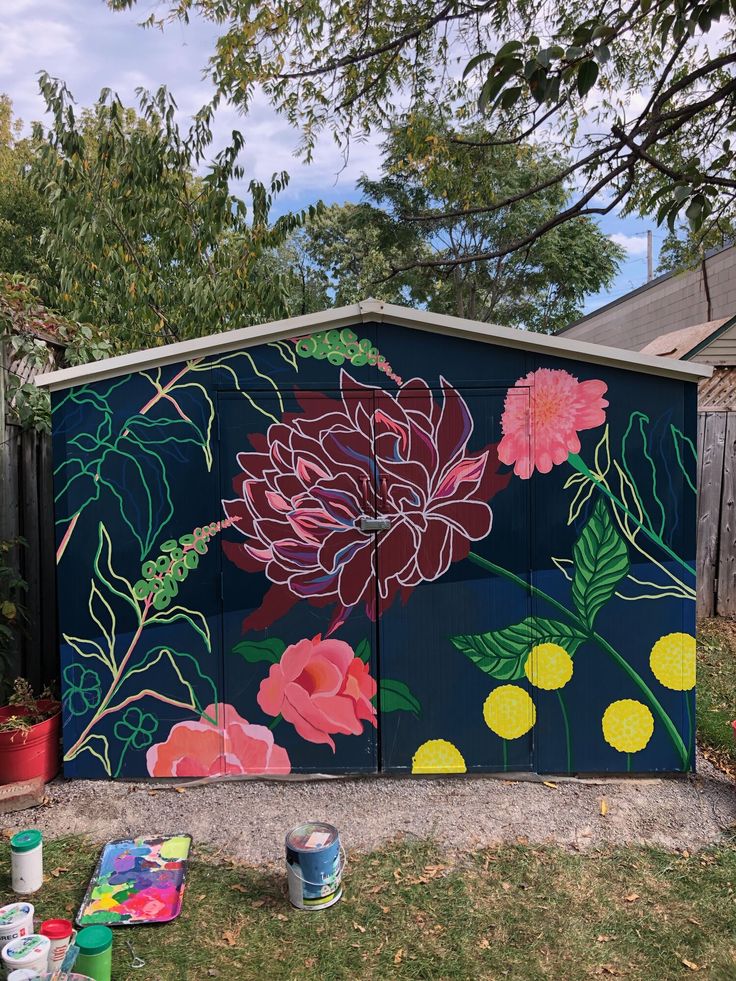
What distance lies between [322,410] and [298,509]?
1.76ft

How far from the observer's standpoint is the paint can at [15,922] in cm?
225

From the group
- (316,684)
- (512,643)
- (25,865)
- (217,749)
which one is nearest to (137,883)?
(25,865)

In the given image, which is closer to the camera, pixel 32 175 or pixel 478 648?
pixel 478 648

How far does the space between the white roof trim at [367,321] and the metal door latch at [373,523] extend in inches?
39.8

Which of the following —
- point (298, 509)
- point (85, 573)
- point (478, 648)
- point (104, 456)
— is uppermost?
point (104, 456)

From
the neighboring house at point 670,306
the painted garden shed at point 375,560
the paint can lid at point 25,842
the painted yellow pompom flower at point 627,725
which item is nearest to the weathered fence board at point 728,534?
the neighboring house at point 670,306

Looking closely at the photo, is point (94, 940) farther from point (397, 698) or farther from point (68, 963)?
point (397, 698)

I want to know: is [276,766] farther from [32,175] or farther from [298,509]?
[32,175]

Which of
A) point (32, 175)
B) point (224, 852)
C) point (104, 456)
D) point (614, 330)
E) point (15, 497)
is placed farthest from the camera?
point (614, 330)

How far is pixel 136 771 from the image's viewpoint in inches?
141

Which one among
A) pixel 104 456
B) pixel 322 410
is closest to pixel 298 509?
pixel 322 410

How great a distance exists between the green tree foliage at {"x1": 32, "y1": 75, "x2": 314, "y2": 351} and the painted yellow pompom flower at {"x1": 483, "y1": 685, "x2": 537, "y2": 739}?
4519mm

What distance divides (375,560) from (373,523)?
0.66ft

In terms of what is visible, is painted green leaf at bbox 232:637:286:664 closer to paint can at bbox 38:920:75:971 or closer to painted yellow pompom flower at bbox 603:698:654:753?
paint can at bbox 38:920:75:971
